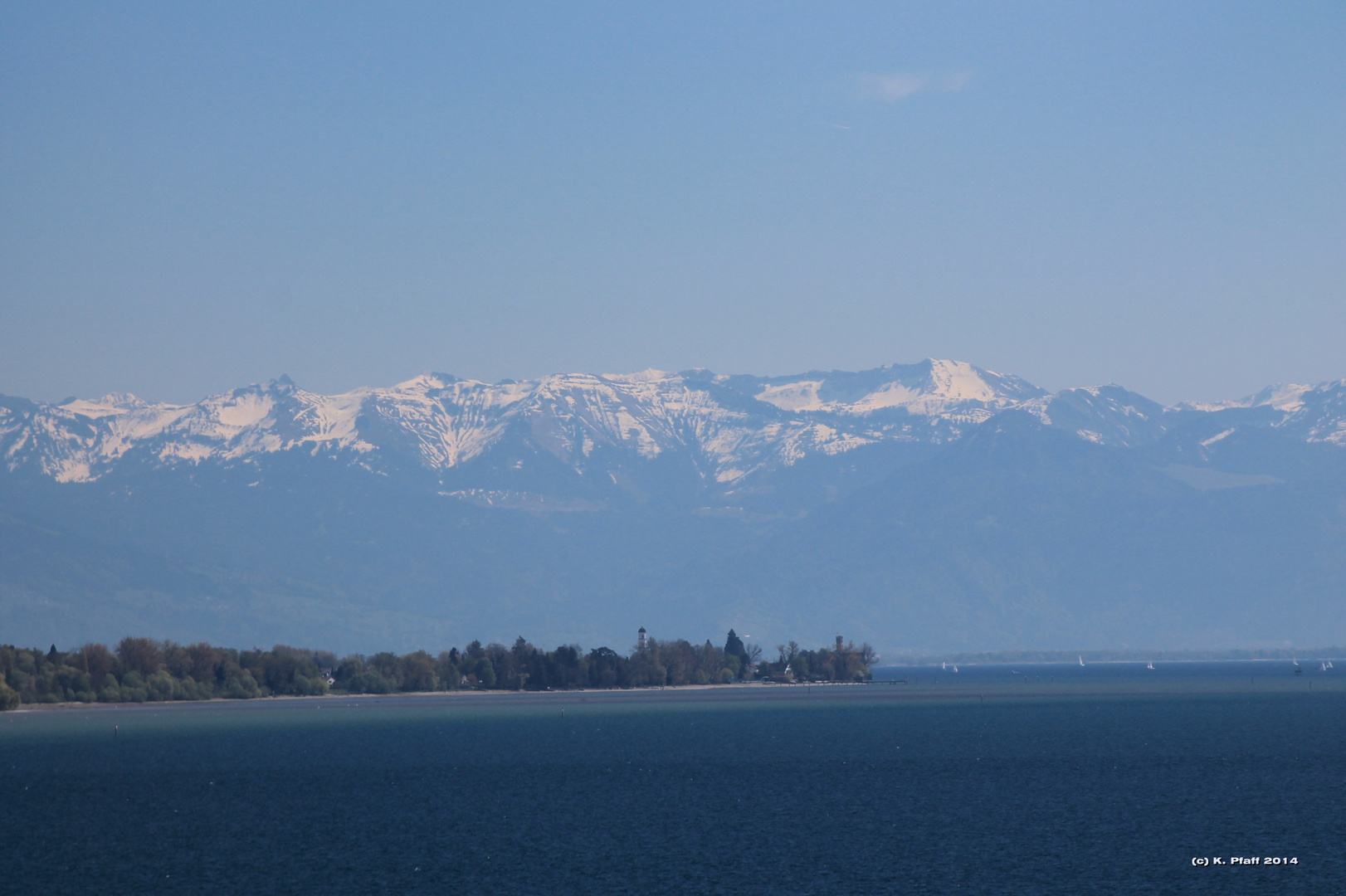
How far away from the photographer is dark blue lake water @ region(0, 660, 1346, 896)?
7181 centimetres

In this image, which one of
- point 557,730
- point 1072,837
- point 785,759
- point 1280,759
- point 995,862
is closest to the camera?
point 995,862

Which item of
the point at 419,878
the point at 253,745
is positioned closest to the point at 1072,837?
the point at 419,878

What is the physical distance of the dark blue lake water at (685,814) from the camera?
7181cm

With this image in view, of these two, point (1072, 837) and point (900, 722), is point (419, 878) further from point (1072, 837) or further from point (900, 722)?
point (900, 722)

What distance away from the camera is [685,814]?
94188 millimetres

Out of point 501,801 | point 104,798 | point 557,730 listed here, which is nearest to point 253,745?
point 557,730

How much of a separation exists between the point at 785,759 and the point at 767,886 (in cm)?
6098

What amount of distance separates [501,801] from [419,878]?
29.7 m

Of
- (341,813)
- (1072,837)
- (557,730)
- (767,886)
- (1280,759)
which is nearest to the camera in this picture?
(767,886)

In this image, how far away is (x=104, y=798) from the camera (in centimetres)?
10475

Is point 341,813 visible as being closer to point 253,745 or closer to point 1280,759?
point 253,745

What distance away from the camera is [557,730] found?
176000 millimetres

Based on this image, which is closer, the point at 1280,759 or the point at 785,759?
the point at 1280,759

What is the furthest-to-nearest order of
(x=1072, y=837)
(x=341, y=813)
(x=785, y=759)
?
(x=785, y=759)
(x=341, y=813)
(x=1072, y=837)
